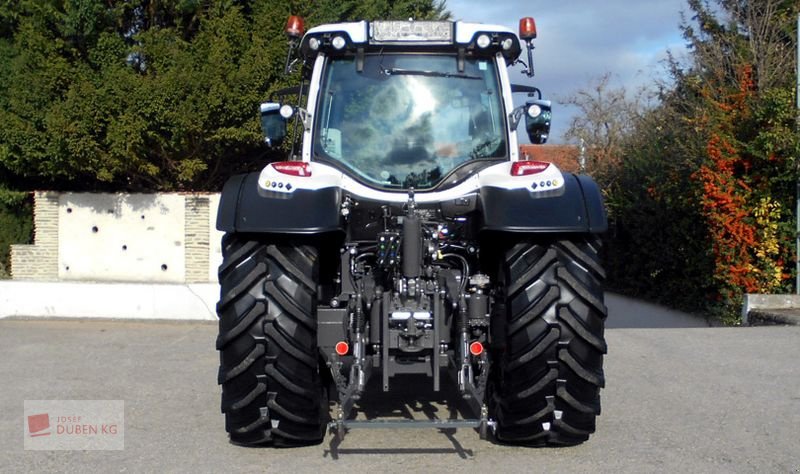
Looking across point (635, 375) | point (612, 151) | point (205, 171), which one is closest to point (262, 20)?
point (205, 171)

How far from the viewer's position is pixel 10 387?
7266 millimetres

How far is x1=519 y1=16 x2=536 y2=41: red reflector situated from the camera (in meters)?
5.62

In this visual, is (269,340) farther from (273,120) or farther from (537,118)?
(537,118)

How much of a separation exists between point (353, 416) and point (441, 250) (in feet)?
5.02

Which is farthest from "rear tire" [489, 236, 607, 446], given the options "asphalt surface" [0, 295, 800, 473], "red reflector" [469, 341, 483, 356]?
"asphalt surface" [0, 295, 800, 473]

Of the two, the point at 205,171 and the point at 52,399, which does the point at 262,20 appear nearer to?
the point at 205,171

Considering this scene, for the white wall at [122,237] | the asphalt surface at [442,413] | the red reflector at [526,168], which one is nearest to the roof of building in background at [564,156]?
the white wall at [122,237]

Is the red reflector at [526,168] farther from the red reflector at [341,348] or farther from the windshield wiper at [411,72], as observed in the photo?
the red reflector at [341,348]

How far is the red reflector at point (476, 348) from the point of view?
4.67m

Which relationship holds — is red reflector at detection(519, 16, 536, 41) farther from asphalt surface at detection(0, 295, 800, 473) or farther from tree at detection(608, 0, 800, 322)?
tree at detection(608, 0, 800, 322)

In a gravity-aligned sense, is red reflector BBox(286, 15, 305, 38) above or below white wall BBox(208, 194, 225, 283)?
above

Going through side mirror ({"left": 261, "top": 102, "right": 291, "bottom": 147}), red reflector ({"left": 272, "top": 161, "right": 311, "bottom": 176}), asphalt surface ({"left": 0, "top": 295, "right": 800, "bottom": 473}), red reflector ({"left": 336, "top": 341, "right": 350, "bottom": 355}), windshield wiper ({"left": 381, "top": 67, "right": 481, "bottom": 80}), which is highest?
windshield wiper ({"left": 381, "top": 67, "right": 481, "bottom": 80})

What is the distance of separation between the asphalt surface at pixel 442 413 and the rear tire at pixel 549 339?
0.26m

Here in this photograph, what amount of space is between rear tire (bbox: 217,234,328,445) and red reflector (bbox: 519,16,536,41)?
201cm
